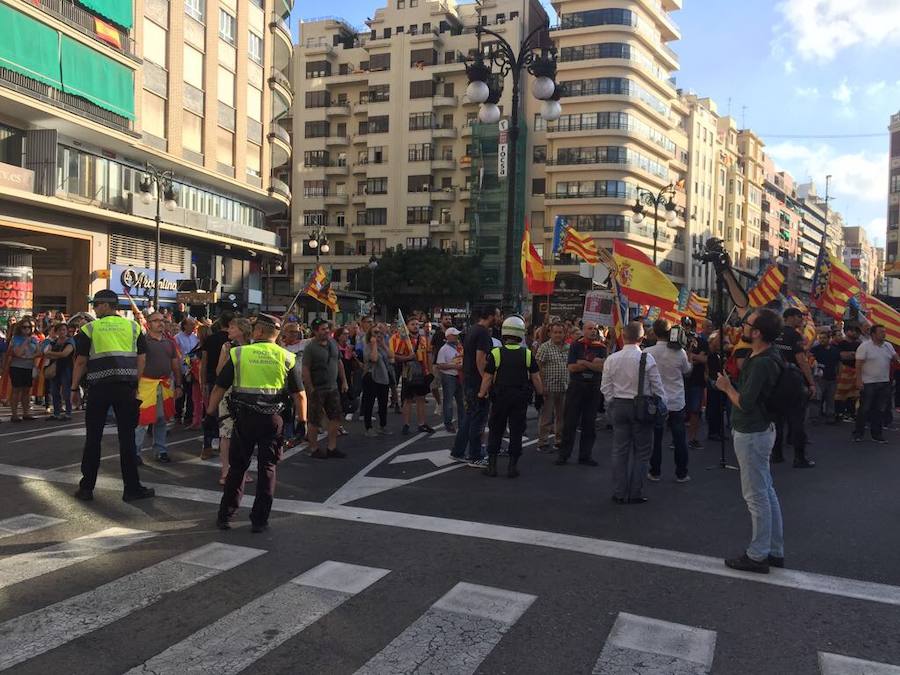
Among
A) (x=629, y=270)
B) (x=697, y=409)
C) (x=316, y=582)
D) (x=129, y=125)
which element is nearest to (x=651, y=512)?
(x=316, y=582)

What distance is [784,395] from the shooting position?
5.29 meters

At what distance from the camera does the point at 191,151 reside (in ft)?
119

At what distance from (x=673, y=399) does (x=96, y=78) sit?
2785 centimetres

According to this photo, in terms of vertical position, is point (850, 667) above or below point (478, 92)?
below

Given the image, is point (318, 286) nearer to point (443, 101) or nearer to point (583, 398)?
point (583, 398)

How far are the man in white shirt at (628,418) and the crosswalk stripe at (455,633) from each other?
2886 millimetres

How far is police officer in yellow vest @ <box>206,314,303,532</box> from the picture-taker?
19.9ft

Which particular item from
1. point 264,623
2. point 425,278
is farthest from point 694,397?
point 425,278

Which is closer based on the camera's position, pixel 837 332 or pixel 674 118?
pixel 837 332

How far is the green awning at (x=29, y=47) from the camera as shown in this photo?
24.8 metres

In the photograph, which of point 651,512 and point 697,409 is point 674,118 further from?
point 651,512

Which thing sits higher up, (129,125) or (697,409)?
(129,125)

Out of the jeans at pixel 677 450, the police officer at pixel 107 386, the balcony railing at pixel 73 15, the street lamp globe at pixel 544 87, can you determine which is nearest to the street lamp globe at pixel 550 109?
the street lamp globe at pixel 544 87

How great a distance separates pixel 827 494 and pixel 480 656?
5.51 m
